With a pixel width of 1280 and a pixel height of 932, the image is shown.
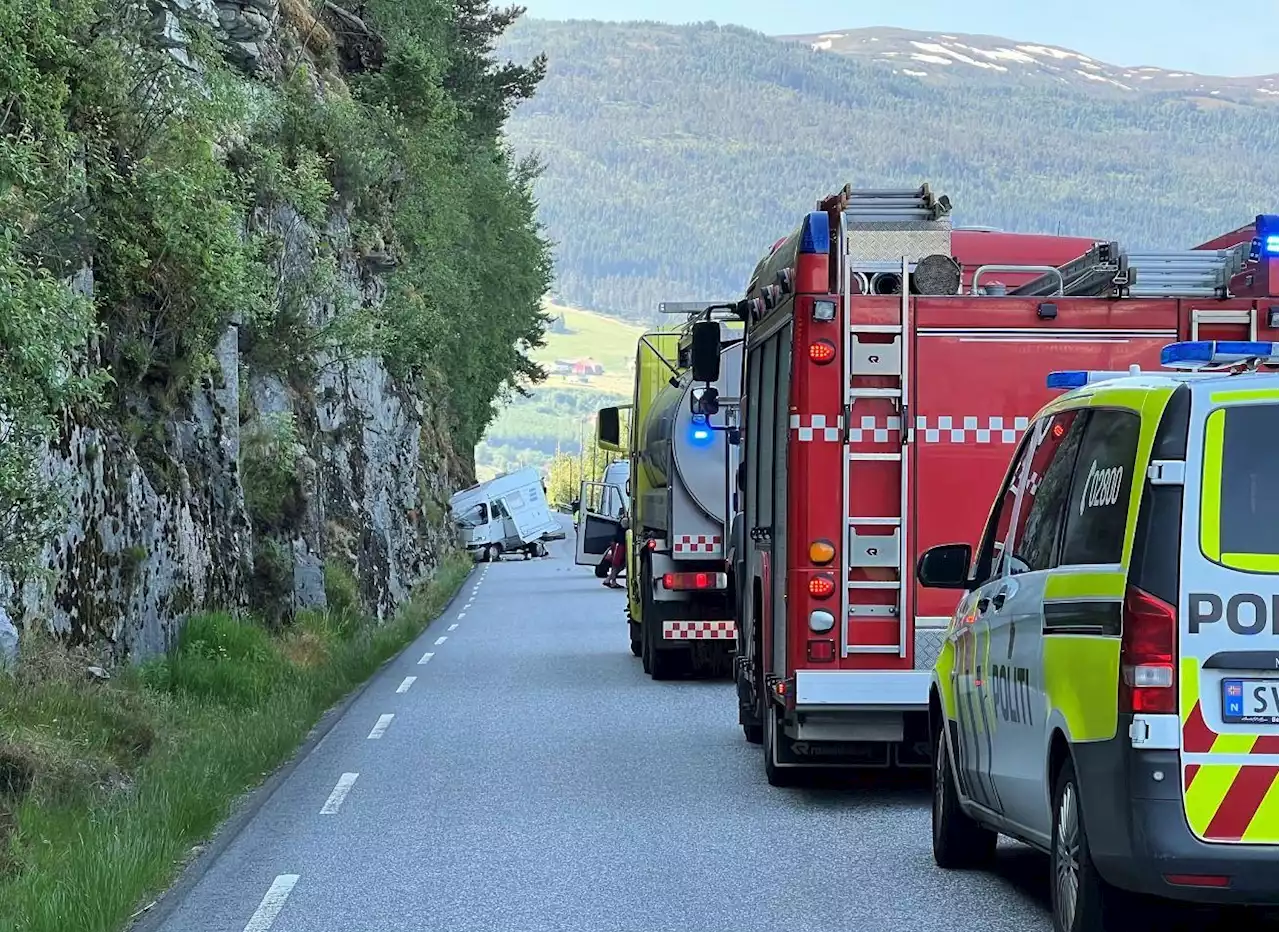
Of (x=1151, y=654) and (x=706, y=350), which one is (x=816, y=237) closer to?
(x=706, y=350)

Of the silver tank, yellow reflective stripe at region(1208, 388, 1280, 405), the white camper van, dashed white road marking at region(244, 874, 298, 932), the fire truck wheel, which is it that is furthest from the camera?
the white camper van

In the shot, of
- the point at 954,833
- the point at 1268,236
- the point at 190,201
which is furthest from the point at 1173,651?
the point at 190,201

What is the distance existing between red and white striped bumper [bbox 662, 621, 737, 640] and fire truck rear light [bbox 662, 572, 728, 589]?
43 cm

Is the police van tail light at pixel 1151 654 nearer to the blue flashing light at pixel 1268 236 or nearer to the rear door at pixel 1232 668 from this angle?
the rear door at pixel 1232 668

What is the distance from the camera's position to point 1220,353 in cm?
Result: 716

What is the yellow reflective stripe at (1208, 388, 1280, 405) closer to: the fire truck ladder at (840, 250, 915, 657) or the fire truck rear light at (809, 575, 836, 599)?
the fire truck ladder at (840, 250, 915, 657)

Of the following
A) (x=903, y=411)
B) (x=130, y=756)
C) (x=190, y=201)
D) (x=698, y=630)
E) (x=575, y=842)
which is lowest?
(x=575, y=842)

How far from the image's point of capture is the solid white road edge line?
52.9 ft

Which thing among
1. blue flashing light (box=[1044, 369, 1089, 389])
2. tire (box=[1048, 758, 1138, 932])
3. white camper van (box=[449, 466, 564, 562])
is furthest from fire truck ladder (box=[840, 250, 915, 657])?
→ white camper van (box=[449, 466, 564, 562])

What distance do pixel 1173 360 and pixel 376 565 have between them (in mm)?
28691

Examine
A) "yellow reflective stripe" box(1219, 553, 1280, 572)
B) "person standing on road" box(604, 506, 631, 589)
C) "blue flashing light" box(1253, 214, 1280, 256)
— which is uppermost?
"blue flashing light" box(1253, 214, 1280, 256)

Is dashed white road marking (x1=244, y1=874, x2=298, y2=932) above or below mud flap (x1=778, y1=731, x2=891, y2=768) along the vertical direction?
below

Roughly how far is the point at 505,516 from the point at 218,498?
53820 mm

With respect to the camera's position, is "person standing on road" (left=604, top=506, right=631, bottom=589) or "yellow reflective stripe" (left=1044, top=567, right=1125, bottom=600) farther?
"person standing on road" (left=604, top=506, right=631, bottom=589)
